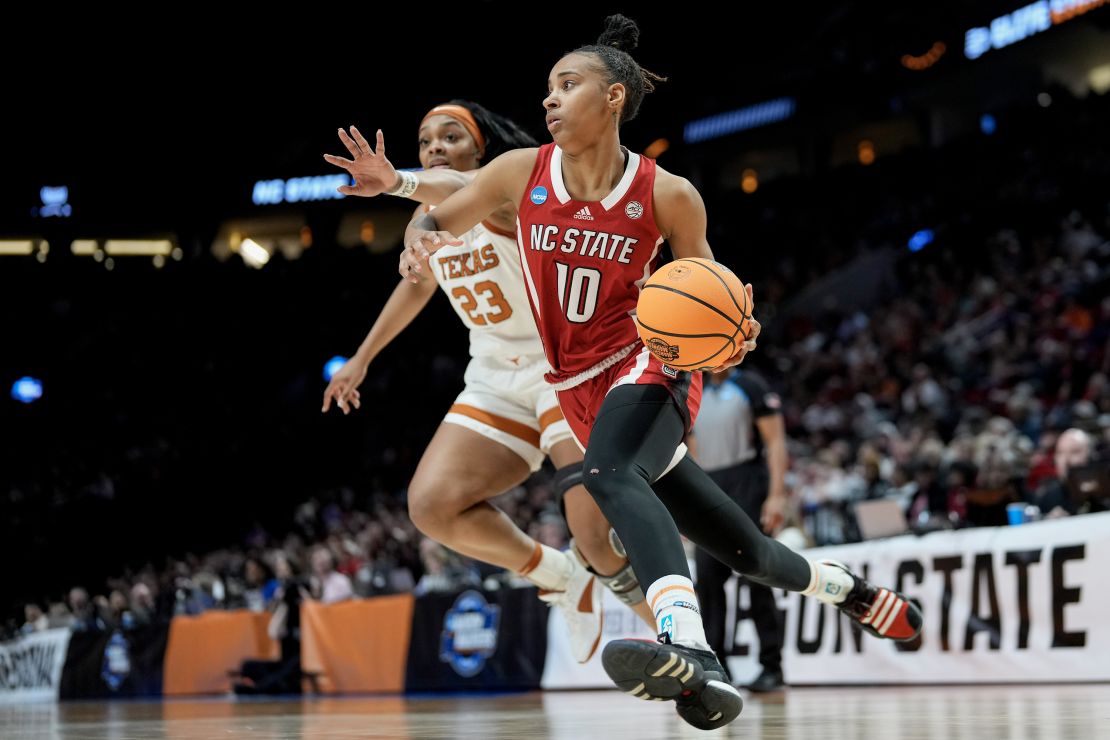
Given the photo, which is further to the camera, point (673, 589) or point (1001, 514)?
point (1001, 514)

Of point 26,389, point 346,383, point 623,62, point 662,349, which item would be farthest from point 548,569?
point 26,389

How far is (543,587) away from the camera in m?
5.66

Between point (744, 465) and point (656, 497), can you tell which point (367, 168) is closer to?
point (656, 497)

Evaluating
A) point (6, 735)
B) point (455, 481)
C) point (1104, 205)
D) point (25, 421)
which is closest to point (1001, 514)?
point (455, 481)

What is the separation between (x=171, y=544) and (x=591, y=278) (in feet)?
68.6

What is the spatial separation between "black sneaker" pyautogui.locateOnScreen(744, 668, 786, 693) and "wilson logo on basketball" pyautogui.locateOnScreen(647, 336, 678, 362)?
3745 millimetres

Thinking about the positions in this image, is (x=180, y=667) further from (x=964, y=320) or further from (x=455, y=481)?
(x=964, y=320)

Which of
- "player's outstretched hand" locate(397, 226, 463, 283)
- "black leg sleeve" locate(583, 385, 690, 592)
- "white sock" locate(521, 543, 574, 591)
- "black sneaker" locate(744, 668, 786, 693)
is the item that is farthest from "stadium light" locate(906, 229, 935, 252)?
"player's outstretched hand" locate(397, 226, 463, 283)

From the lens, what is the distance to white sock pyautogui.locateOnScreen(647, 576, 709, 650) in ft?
11.3

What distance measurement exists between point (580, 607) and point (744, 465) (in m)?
1.86

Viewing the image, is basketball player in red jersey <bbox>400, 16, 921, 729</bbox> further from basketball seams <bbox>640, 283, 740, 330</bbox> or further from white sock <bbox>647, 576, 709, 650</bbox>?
white sock <bbox>647, 576, 709, 650</bbox>

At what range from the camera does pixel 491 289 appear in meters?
5.22

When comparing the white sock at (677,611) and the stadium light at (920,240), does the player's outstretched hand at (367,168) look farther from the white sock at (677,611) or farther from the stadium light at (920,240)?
the stadium light at (920,240)

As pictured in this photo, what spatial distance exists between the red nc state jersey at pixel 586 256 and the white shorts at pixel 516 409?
37.5 inches
